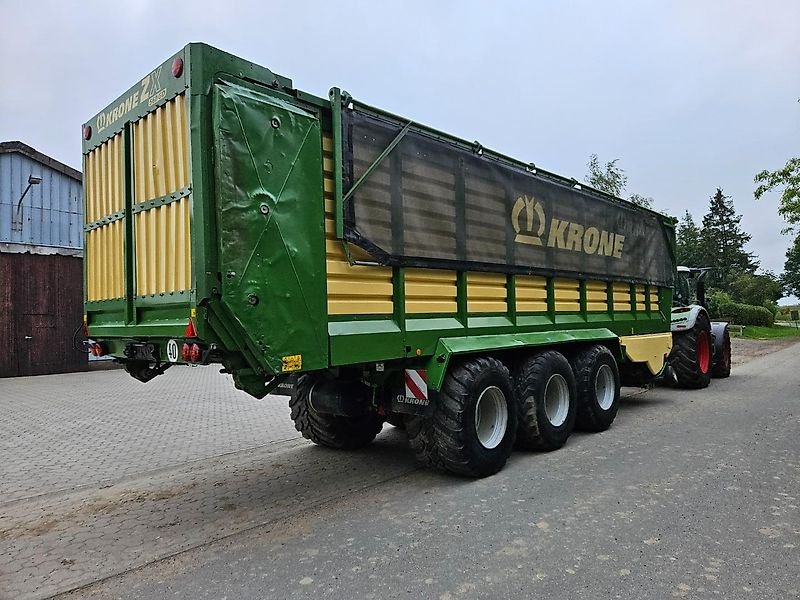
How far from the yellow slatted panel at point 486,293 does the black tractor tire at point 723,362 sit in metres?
8.72

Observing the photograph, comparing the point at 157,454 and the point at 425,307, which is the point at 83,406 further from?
the point at 425,307

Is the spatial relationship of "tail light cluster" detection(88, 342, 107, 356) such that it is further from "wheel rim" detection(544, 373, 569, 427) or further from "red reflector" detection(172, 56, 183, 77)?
"wheel rim" detection(544, 373, 569, 427)

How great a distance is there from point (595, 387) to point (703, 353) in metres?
5.64

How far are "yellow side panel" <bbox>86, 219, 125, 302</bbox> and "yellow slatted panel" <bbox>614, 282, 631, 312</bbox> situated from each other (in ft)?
21.5

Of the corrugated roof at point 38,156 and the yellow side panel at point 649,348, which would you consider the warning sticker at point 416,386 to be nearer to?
the yellow side panel at point 649,348

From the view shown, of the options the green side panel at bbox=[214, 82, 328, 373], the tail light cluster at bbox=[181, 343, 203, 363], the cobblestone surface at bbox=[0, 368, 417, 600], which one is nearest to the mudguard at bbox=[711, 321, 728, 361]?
the cobblestone surface at bbox=[0, 368, 417, 600]

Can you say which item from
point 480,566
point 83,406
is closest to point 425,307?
point 480,566

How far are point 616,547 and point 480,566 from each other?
3.11ft

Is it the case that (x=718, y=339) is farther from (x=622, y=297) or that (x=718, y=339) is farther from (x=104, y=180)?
(x=104, y=180)

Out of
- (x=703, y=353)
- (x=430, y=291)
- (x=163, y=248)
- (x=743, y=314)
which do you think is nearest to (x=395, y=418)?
(x=430, y=291)

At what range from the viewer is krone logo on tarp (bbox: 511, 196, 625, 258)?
264 inches

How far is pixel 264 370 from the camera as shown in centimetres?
409

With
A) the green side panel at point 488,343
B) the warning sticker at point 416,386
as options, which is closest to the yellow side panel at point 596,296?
the green side panel at point 488,343

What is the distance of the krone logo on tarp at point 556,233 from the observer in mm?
6707
